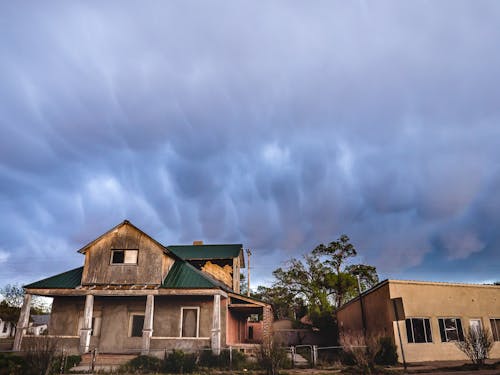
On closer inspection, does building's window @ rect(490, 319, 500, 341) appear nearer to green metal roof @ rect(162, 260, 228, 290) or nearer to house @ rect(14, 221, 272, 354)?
house @ rect(14, 221, 272, 354)

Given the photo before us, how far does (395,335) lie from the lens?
1830cm

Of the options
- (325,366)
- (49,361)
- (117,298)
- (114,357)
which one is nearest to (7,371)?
(49,361)

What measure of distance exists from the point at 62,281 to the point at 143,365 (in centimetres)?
805

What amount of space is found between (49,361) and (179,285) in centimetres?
892

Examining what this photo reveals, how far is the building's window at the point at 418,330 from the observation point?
61.0 feet

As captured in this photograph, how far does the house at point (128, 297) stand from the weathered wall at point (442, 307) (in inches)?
387

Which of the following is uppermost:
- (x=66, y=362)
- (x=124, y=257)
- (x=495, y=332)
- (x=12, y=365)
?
(x=124, y=257)

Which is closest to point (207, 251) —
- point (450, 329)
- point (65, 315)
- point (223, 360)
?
point (65, 315)

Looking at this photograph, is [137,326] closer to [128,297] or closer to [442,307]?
[128,297]

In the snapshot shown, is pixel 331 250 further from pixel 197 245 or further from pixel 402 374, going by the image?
pixel 402 374

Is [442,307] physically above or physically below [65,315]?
above

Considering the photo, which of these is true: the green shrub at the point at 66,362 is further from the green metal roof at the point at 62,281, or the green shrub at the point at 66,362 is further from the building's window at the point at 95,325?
the green metal roof at the point at 62,281

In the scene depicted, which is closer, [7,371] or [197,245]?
[7,371]

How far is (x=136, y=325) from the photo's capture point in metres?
21.7
